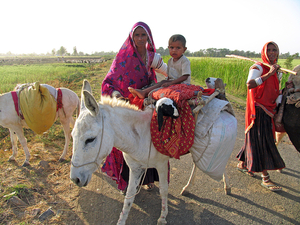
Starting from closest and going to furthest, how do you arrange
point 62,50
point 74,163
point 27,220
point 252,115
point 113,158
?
point 74,163 < point 27,220 < point 113,158 < point 252,115 < point 62,50

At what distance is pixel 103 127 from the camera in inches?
62.6

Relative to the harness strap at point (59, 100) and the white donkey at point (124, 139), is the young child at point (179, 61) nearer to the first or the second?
the white donkey at point (124, 139)

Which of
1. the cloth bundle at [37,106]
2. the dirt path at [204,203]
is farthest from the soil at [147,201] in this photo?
the cloth bundle at [37,106]

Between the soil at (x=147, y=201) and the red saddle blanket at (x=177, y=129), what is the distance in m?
1.11

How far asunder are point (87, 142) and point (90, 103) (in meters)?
0.36

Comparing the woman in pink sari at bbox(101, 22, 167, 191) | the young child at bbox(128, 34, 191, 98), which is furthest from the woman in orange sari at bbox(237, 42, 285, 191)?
the woman in pink sari at bbox(101, 22, 167, 191)

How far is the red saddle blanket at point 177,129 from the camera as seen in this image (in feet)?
5.88

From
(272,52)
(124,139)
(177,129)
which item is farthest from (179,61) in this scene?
(272,52)

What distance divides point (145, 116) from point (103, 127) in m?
0.52

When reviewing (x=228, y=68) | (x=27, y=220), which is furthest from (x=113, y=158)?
(x=228, y=68)

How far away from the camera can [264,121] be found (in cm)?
296

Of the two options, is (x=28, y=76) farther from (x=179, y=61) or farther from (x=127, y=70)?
(x=179, y=61)

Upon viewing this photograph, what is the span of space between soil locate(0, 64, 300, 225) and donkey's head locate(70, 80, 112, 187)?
922 millimetres

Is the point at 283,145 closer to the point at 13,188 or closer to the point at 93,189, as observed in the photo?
the point at 93,189
